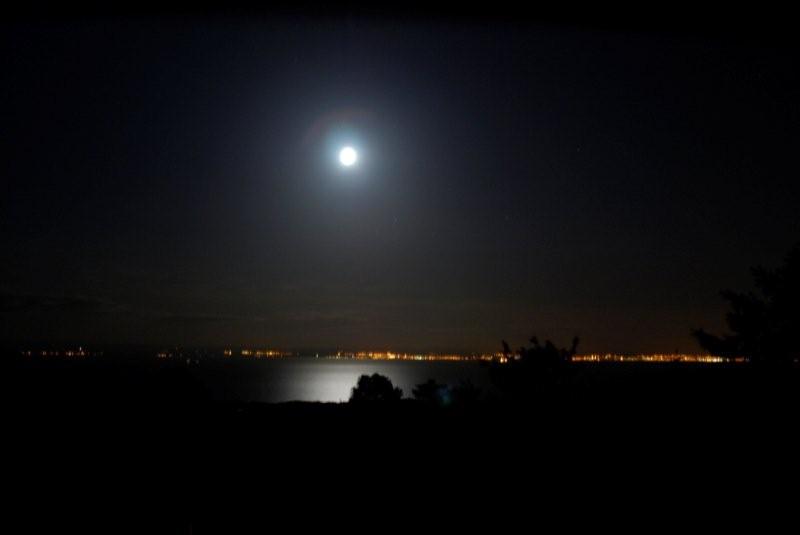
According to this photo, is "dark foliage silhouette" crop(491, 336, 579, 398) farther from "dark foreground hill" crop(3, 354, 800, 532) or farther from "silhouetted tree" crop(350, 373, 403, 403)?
"silhouetted tree" crop(350, 373, 403, 403)

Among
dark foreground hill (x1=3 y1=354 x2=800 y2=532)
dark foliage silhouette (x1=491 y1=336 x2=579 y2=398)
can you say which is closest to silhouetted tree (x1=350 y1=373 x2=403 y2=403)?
dark foliage silhouette (x1=491 y1=336 x2=579 y2=398)

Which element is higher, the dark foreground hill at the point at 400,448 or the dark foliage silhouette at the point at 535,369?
the dark foliage silhouette at the point at 535,369

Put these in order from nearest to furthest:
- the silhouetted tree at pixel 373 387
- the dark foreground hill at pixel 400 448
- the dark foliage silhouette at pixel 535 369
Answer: the dark foreground hill at pixel 400 448, the dark foliage silhouette at pixel 535 369, the silhouetted tree at pixel 373 387

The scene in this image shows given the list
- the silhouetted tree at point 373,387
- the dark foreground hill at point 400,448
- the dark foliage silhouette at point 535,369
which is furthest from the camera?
the silhouetted tree at point 373,387

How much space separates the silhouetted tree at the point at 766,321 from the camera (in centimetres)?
1531

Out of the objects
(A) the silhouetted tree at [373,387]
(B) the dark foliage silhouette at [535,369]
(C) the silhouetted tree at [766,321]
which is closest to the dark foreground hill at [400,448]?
(B) the dark foliage silhouette at [535,369]

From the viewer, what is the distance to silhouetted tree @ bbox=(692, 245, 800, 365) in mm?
15306

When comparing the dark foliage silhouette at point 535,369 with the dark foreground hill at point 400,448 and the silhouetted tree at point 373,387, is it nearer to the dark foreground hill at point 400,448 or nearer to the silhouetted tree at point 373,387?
the dark foreground hill at point 400,448

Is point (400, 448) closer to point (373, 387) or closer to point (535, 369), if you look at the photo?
point (535, 369)

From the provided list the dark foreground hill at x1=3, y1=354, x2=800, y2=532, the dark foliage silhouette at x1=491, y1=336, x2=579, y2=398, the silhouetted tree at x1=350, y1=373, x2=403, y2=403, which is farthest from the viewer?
the silhouetted tree at x1=350, y1=373, x2=403, y2=403

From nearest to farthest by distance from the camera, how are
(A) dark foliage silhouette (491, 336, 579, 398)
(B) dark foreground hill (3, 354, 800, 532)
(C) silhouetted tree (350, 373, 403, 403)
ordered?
1. (B) dark foreground hill (3, 354, 800, 532)
2. (A) dark foliage silhouette (491, 336, 579, 398)
3. (C) silhouetted tree (350, 373, 403, 403)

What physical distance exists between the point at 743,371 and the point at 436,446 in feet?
18.7

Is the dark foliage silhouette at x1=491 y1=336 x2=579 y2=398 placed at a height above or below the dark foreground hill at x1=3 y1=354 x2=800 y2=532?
above

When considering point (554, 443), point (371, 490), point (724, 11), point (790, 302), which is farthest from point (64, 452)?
point (790, 302)
